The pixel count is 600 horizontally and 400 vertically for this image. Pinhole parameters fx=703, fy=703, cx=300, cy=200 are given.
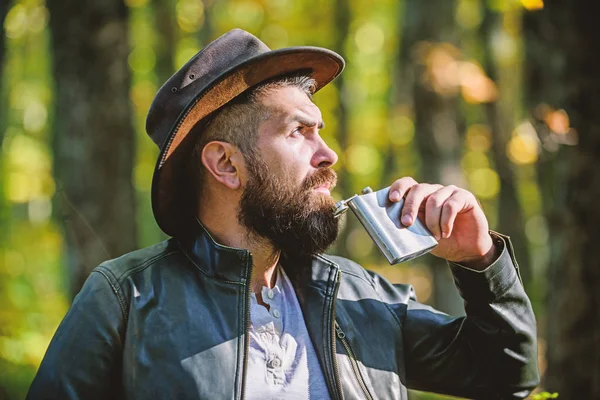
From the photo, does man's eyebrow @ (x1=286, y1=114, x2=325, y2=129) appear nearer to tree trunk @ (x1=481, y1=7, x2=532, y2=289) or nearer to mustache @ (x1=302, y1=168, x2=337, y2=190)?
mustache @ (x1=302, y1=168, x2=337, y2=190)

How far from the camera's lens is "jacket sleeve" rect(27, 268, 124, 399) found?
2541 mm

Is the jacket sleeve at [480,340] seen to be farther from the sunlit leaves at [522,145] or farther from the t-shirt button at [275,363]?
the sunlit leaves at [522,145]

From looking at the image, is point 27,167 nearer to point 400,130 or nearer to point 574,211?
point 400,130

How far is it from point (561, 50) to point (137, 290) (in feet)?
10.4

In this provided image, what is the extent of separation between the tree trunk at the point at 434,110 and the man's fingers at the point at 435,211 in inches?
201

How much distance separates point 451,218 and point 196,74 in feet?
4.00

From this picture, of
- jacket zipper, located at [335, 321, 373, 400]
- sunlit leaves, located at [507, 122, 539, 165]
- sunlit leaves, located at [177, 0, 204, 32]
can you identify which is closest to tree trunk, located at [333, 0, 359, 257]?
sunlit leaves, located at [177, 0, 204, 32]

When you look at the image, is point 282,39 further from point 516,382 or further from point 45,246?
point 516,382

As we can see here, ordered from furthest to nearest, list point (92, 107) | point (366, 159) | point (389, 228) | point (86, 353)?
point (366, 159), point (92, 107), point (389, 228), point (86, 353)

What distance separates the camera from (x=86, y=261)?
6020 mm

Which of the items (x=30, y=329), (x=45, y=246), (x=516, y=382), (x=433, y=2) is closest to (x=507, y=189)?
(x=433, y=2)

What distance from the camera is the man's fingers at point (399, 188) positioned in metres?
2.78

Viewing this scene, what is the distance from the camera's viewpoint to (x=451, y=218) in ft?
9.07

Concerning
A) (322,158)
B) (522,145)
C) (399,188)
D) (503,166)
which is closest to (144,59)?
(503,166)
